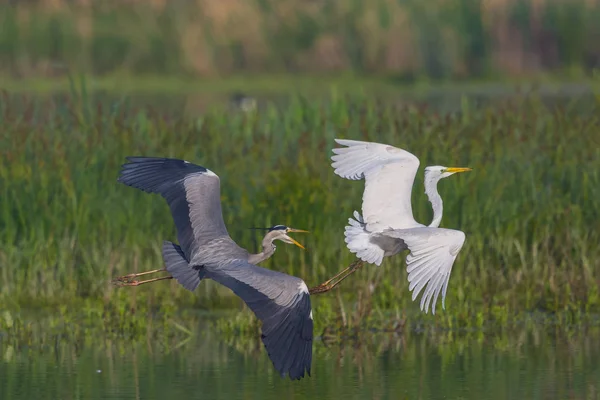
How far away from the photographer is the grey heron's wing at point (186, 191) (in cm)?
802

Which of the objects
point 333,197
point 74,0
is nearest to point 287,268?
point 333,197

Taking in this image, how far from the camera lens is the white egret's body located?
25.0ft

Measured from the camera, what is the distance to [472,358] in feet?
28.6

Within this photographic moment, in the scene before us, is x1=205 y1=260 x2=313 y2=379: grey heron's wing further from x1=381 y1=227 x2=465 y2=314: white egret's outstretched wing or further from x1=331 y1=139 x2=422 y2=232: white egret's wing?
x1=331 y1=139 x2=422 y2=232: white egret's wing

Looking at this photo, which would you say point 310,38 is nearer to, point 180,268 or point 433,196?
point 433,196

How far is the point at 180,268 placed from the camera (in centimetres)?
798

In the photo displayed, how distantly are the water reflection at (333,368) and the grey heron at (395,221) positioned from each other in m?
0.50

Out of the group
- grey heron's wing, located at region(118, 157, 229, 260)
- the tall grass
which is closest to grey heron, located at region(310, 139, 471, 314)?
grey heron's wing, located at region(118, 157, 229, 260)

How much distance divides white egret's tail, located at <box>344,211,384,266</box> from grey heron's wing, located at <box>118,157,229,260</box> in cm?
71

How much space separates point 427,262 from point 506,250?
2760mm

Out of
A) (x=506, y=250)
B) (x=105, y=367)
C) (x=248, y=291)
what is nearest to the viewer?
(x=248, y=291)

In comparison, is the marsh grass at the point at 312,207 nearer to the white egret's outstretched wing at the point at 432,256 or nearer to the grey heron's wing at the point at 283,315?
the white egret's outstretched wing at the point at 432,256

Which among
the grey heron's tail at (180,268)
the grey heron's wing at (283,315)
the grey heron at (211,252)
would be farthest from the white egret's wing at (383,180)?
the grey heron's wing at (283,315)

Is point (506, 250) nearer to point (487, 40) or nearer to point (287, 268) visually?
point (287, 268)
